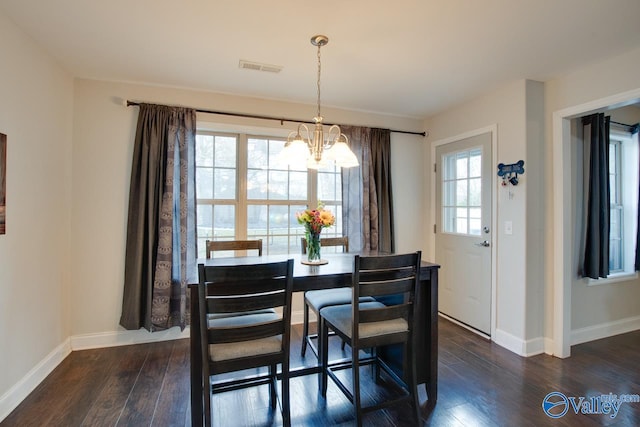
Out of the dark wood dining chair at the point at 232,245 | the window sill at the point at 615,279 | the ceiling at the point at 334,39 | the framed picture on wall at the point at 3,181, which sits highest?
the ceiling at the point at 334,39

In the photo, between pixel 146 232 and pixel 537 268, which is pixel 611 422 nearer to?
pixel 537 268

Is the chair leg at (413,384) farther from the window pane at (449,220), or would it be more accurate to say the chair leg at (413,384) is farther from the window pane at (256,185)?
the window pane at (256,185)

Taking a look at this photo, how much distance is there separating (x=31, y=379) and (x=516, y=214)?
4023 mm

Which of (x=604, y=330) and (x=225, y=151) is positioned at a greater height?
(x=225, y=151)

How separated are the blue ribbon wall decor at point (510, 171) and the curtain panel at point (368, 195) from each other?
1.18 meters

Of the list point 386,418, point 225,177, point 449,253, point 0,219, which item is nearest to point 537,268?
point 449,253

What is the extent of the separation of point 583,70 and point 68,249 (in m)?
4.64

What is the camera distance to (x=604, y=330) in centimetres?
318

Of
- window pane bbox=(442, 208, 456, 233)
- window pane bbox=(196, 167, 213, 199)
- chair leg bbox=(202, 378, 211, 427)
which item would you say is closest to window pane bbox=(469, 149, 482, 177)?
window pane bbox=(442, 208, 456, 233)

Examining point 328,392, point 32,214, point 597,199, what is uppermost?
point 597,199

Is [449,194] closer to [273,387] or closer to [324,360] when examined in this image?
[324,360]

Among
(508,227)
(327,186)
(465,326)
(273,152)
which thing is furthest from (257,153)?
(465,326)

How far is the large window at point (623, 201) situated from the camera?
11.1 ft

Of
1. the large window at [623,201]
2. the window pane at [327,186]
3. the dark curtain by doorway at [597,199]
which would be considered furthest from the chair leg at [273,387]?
the large window at [623,201]
